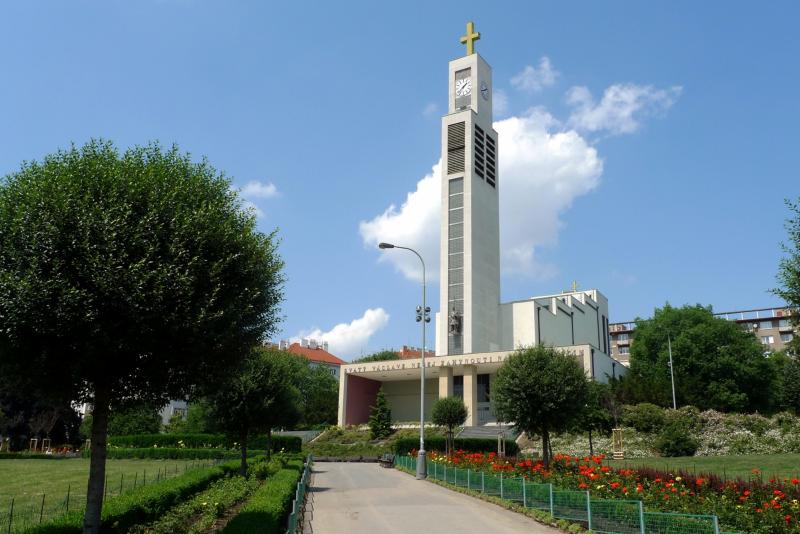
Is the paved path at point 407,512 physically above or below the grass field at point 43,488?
above

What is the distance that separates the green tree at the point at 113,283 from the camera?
980cm

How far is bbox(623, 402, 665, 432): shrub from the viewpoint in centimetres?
4216

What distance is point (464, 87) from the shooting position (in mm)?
67500

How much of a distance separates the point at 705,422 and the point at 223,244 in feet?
136

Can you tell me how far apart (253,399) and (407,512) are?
10.1 m

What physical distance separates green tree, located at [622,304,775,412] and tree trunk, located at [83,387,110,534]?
170 ft

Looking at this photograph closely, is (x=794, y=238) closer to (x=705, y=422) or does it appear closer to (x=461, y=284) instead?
(x=705, y=422)

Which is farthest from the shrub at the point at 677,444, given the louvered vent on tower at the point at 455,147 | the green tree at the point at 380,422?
the louvered vent on tower at the point at 455,147

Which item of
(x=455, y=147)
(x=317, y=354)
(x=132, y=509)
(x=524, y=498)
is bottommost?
(x=524, y=498)

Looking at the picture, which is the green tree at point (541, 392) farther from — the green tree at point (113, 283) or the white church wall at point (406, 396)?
the white church wall at point (406, 396)

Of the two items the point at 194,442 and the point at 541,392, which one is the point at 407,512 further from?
the point at 194,442

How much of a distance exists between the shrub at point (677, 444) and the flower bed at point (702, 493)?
67.2ft

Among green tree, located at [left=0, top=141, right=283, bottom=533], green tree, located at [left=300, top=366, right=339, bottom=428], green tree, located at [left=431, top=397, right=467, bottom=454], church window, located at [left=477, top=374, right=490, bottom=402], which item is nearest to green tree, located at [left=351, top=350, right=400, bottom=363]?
green tree, located at [left=300, top=366, right=339, bottom=428]

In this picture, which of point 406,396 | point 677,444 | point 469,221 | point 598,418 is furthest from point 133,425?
point 677,444
